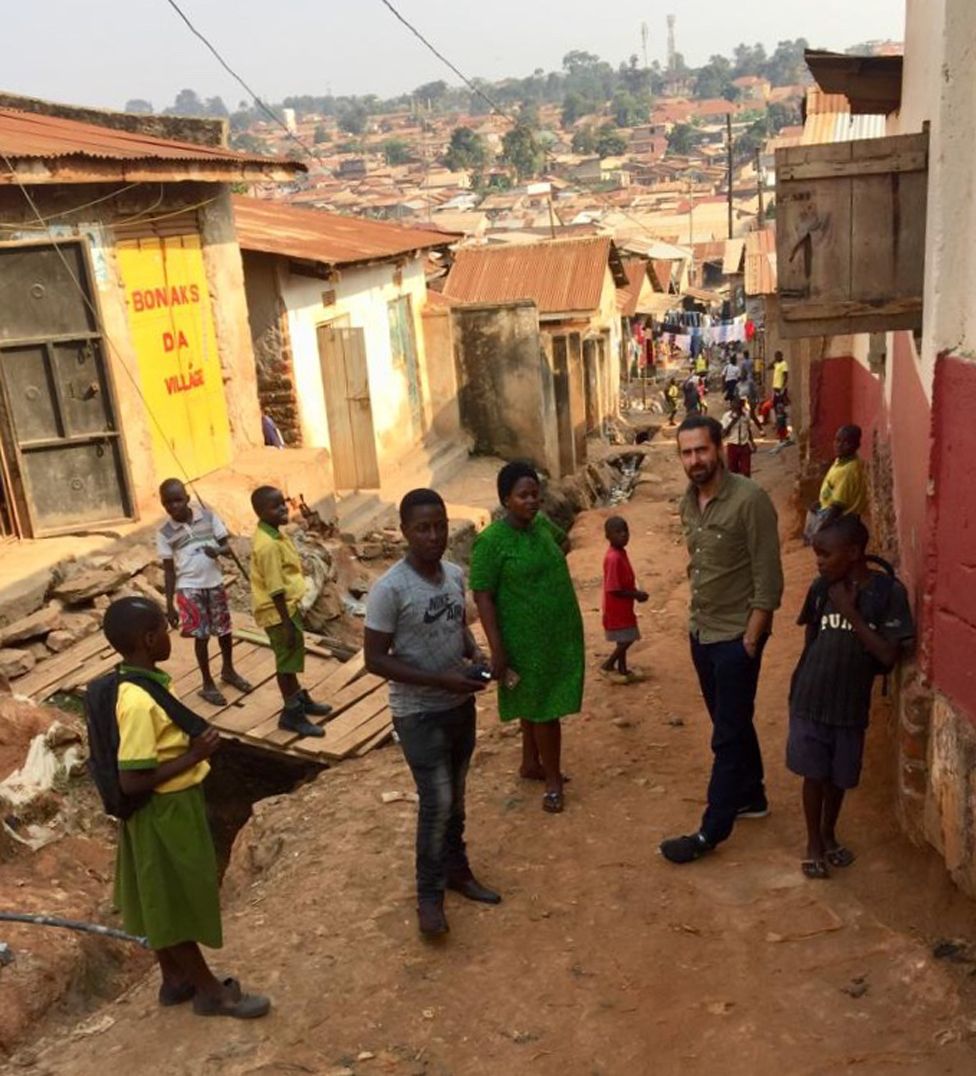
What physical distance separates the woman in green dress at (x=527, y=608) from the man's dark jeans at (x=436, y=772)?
497 millimetres

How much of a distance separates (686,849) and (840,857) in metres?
0.57

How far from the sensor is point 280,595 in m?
5.57

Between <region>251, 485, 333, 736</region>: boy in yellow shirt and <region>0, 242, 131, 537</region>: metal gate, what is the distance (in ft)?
9.45

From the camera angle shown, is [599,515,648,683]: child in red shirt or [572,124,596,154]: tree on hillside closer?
[599,515,648,683]: child in red shirt

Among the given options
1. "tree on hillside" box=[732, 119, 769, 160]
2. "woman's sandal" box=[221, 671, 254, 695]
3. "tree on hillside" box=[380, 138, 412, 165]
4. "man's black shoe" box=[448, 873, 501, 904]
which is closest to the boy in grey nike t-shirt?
"man's black shoe" box=[448, 873, 501, 904]

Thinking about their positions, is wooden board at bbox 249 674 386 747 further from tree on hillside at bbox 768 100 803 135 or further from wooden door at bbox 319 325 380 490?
tree on hillside at bbox 768 100 803 135

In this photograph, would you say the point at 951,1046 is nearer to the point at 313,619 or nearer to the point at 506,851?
the point at 506,851

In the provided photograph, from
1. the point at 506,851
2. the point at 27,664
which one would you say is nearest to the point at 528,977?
the point at 506,851

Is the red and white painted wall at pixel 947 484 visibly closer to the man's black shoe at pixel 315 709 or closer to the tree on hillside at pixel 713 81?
the man's black shoe at pixel 315 709

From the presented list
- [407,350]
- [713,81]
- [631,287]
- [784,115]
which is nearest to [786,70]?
[713,81]

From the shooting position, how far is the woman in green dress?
4145 millimetres

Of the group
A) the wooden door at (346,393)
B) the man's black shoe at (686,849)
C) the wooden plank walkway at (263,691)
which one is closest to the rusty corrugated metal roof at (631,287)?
the wooden door at (346,393)

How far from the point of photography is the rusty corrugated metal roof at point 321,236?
11344 millimetres

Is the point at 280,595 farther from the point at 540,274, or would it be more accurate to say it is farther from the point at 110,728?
the point at 540,274
